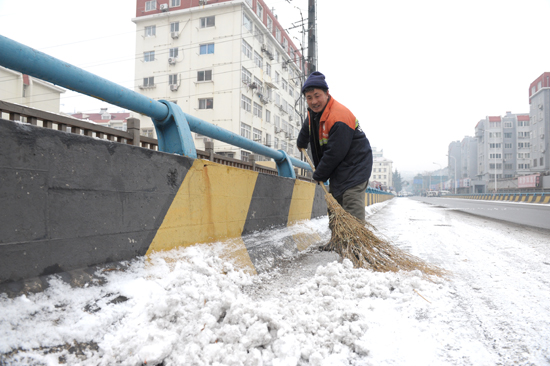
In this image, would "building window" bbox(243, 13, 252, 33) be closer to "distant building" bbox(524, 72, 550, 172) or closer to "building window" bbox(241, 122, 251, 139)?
"building window" bbox(241, 122, 251, 139)

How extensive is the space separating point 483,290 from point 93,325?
2270 mm

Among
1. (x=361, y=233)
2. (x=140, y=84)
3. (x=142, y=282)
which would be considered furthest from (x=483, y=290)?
(x=140, y=84)

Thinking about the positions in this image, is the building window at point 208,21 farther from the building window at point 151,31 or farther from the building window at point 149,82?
the building window at point 149,82

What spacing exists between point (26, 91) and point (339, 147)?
2664 cm

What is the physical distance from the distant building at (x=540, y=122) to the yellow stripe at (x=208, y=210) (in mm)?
74412

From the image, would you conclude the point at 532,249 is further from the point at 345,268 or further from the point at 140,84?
the point at 140,84

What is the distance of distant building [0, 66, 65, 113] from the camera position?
19.3m

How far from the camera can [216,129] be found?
8.83 ft

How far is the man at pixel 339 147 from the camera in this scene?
3.03 m

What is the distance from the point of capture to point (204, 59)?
31516 mm

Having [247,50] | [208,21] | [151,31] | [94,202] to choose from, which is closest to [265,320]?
[94,202]

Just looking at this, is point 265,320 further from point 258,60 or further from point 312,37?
point 258,60

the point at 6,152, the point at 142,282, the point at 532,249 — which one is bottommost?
the point at 532,249

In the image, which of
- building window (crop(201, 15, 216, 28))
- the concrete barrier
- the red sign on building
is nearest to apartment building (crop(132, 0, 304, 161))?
building window (crop(201, 15, 216, 28))
